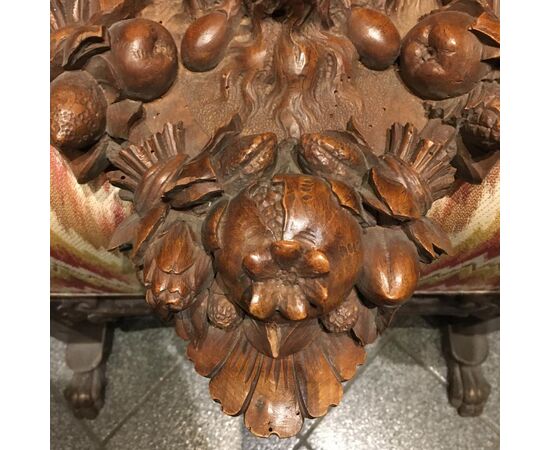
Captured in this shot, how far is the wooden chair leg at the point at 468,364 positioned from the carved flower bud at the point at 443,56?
2.49 feet

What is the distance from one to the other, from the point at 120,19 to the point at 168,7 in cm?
6

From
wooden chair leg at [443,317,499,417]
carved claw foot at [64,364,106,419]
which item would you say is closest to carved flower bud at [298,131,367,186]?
wooden chair leg at [443,317,499,417]

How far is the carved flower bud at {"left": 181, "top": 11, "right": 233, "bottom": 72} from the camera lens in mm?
663

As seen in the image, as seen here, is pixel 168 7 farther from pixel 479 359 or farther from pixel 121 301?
pixel 479 359

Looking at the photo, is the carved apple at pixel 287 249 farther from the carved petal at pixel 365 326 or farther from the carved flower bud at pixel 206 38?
the carved flower bud at pixel 206 38

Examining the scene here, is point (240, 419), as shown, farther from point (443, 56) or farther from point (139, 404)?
point (443, 56)

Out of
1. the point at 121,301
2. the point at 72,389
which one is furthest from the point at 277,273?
the point at 72,389

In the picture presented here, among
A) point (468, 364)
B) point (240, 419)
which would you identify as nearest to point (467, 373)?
point (468, 364)

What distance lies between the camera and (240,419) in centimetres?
124

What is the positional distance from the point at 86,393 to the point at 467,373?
34.6 inches

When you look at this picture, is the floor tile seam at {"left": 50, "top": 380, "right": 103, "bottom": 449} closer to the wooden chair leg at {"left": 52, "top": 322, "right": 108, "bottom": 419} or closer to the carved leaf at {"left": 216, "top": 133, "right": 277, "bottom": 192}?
the wooden chair leg at {"left": 52, "top": 322, "right": 108, "bottom": 419}

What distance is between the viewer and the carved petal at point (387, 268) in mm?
546

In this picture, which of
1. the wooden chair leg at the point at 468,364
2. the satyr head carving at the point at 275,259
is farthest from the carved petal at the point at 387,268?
the wooden chair leg at the point at 468,364

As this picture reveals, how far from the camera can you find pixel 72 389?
129 centimetres
